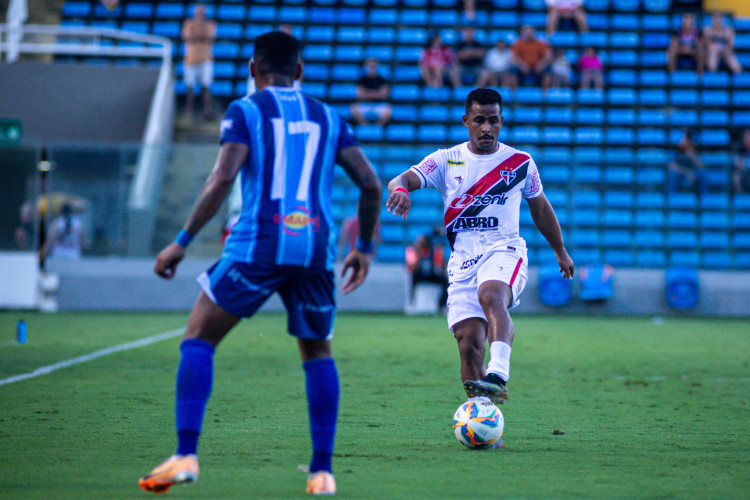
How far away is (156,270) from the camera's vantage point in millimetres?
3977

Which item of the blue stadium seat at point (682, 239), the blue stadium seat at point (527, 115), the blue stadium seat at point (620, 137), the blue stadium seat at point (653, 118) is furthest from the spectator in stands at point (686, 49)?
the blue stadium seat at point (682, 239)

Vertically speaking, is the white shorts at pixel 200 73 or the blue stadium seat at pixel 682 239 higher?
the white shorts at pixel 200 73

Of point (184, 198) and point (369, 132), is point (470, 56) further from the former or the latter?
point (184, 198)

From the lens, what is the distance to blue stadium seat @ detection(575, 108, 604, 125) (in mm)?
22781

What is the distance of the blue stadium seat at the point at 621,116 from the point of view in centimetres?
2284

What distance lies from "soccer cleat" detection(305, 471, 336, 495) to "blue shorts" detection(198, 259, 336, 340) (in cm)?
55

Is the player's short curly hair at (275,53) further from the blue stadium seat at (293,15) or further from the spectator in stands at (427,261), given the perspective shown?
the blue stadium seat at (293,15)

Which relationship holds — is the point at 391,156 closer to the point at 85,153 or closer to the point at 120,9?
the point at 85,153

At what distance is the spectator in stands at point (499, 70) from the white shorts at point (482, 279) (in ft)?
56.3

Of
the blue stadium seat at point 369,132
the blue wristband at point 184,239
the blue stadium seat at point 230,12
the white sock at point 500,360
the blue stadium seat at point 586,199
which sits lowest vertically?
the white sock at point 500,360

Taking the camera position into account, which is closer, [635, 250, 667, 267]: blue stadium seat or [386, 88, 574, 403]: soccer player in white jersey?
[386, 88, 574, 403]: soccer player in white jersey

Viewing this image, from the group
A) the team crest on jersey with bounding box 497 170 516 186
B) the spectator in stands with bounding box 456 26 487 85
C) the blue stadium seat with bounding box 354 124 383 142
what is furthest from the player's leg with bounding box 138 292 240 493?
the spectator in stands with bounding box 456 26 487 85

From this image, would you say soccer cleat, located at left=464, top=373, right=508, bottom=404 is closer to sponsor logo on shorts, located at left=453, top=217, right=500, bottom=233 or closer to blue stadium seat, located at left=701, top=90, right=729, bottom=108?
sponsor logo on shorts, located at left=453, top=217, right=500, bottom=233

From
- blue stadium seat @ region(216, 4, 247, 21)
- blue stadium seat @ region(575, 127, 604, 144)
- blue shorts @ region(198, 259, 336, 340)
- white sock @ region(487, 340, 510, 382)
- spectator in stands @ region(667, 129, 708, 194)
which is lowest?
white sock @ region(487, 340, 510, 382)
